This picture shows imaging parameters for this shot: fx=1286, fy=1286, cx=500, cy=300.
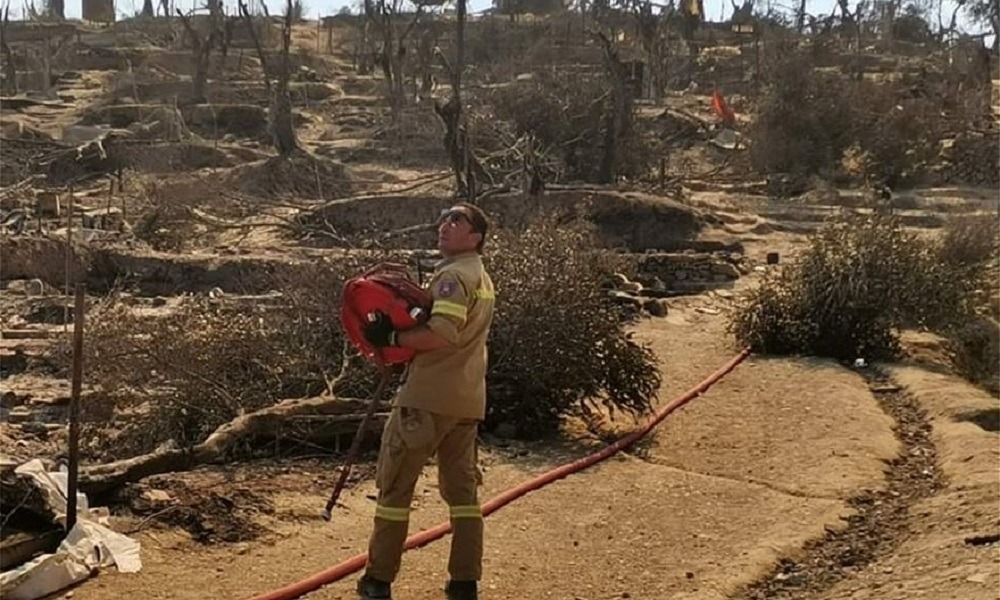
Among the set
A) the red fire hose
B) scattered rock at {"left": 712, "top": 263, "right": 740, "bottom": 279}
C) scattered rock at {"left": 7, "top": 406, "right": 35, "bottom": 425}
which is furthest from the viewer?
scattered rock at {"left": 712, "top": 263, "right": 740, "bottom": 279}

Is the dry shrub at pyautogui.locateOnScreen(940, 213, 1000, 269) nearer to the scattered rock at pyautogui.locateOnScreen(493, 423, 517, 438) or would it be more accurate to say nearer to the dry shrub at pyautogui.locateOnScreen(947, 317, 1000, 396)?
the dry shrub at pyautogui.locateOnScreen(947, 317, 1000, 396)

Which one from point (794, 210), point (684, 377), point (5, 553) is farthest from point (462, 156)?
point (5, 553)

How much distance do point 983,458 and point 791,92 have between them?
20927mm

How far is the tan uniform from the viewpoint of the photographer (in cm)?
485

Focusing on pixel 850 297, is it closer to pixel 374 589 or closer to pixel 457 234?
pixel 457 234

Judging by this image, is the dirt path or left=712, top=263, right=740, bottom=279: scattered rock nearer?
the dirt path

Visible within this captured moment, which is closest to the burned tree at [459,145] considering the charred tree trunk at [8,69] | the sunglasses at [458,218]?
the sunglasses at [458,218]

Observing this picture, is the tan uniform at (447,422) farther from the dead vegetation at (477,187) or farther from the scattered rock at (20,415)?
the scattered rock at (20,415)

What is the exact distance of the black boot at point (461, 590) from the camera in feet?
16.6

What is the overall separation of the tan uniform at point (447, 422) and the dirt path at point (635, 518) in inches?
16.7

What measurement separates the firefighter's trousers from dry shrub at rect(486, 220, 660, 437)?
356 cm

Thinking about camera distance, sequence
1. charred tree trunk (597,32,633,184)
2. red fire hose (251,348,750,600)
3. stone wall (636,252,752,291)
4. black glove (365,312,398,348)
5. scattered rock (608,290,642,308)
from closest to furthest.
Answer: black glove (365,312,398,348), red fire hose (251,348,750,600), scattered rock (608,290,642,308), stone wall (636,252,752,291), charred tree trunk (597,32,633,184)

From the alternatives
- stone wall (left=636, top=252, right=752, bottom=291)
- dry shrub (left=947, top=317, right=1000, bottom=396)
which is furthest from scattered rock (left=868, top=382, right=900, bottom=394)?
stone wall (left=636, top=252, right=752, bottom=291)

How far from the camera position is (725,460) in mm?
8438
